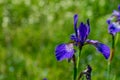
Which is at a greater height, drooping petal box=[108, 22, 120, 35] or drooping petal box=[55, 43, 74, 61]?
drooping petal box=[55, 43, 74, 61]

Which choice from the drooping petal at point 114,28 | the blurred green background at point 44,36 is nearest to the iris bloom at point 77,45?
the drooping petal at point 114,28

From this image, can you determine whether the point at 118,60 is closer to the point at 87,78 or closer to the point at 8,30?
the point at 8,30

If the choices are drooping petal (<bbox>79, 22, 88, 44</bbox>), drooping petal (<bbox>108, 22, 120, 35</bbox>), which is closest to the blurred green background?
drooping petal (<bbox>108, 22, 120, 35</bbox>)

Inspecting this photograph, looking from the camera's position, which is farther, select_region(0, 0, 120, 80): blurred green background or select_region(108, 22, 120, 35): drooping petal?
select_region(0, 0, 120, 80): blurred green background

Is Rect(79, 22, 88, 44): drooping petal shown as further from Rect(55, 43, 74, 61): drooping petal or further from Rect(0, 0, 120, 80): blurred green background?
Rect(0, 0, 120, 80): blurred green background

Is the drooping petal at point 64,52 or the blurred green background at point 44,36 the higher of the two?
the drooping petal at point 64,52

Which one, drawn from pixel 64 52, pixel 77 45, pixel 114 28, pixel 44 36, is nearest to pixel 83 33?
pixel 77 45

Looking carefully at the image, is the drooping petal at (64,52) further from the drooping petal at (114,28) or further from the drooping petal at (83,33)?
the drooping petal at (114,28)

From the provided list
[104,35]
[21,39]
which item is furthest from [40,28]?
[104,35]

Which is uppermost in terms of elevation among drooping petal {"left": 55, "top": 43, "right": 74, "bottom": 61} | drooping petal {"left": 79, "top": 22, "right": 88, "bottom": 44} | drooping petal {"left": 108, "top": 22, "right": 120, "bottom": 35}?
drooping petal {"left": 79, "top": 22, "right": 88, "bottom": 44}

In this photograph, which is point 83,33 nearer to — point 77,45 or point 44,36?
point 77,45
